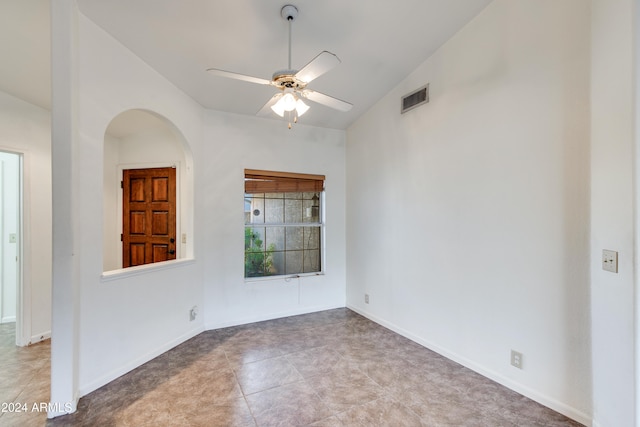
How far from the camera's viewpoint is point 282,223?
4371mm

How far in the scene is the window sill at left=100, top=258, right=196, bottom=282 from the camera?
257cm

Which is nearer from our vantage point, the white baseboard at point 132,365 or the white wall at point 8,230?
the white baseboard at point 132,365

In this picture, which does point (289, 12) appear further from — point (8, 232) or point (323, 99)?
point (8, 232)

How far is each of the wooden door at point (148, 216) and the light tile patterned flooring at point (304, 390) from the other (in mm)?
1430

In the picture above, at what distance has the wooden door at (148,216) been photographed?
4.03 metres

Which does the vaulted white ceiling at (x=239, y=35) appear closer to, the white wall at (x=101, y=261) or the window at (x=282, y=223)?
the white wall at (x=101, y=261)

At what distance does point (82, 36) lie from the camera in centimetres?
227

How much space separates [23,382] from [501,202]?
4254 millimetres

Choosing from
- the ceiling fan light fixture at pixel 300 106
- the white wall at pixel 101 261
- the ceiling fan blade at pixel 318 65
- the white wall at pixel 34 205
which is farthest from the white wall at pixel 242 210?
the ceiling fan blade at pixel 318 65

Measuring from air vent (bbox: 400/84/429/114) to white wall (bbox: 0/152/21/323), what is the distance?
472cm

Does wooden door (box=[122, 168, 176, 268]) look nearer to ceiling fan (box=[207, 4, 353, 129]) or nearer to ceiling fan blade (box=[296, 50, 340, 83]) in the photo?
ceiling fan (box=[207, 4, 353, 129])

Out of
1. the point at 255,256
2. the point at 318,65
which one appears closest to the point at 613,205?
the point at 318,65

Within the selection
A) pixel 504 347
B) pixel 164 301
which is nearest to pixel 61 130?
pixel 164 301

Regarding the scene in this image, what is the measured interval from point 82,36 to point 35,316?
298 cm
